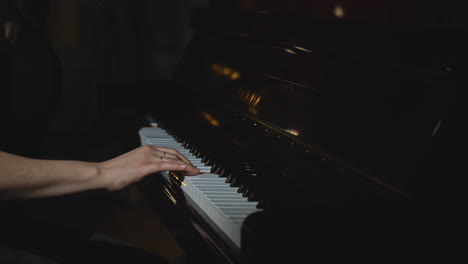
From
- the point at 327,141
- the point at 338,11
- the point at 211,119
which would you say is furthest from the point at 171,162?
the point at 338,11

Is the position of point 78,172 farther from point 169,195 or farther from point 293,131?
point 293,131

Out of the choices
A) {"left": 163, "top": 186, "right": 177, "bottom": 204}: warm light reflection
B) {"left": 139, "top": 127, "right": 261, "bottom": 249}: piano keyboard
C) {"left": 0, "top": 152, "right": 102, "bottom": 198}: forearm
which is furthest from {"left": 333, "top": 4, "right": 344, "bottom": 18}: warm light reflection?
{"left": 0, "top": 152, "right": 102, "bottom": 198}: forearm

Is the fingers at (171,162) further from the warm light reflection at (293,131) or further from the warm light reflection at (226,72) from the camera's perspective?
the warm light reflection at (226,72)

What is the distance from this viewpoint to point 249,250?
87 cm

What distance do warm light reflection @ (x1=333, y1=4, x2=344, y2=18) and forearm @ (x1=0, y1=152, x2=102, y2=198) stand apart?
101cm

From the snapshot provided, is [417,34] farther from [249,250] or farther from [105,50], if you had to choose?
[105,50]

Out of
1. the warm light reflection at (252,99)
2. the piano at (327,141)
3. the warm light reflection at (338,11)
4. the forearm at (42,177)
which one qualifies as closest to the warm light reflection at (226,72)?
the piano at (327,141)

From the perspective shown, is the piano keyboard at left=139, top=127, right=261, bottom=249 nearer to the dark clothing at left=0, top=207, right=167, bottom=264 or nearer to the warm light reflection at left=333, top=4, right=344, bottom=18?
the dark clothing at left=0, top=207, right=167, bottom=264

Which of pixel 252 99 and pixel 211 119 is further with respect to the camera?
pixel 211 119

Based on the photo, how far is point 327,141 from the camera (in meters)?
1.20

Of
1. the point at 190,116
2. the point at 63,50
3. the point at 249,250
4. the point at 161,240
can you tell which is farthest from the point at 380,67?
the point at 63,50

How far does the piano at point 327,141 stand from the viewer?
868mm

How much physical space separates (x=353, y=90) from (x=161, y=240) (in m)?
1.97

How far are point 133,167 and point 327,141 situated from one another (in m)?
0.54
